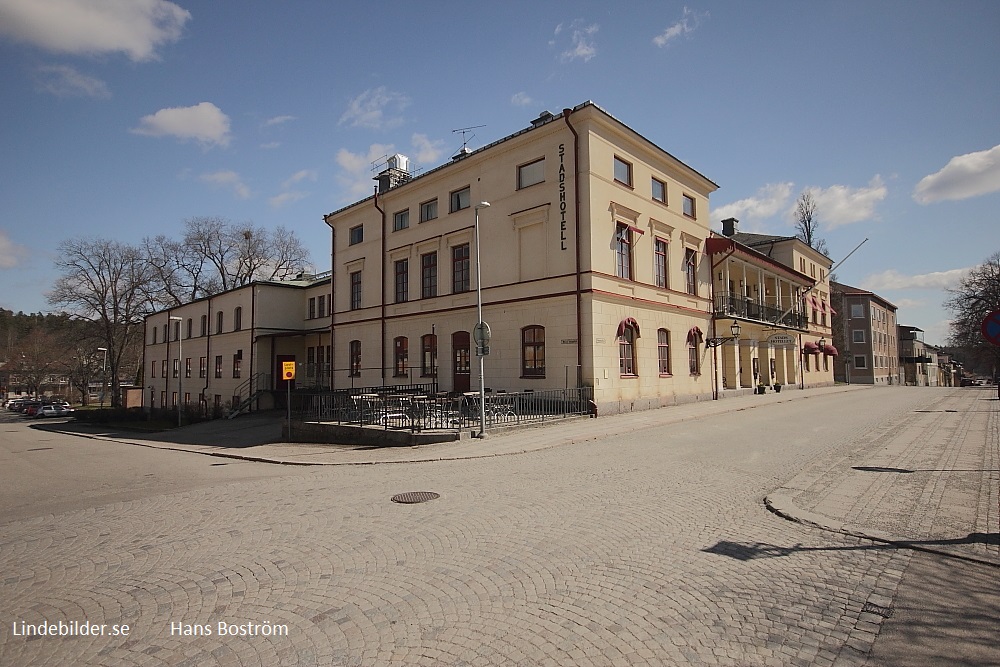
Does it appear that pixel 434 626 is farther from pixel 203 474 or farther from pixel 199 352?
pixel 199 352

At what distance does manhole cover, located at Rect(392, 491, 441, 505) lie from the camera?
775cm

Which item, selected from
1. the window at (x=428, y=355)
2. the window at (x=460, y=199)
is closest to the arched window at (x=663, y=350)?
the window at (x=428, y=355)

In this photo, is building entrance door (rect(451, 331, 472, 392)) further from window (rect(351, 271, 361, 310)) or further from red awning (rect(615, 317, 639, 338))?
window (rect(351, 271, 361, 310))

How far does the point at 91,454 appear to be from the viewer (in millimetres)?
19047

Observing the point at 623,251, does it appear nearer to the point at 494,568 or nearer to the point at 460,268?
the point at 460,268

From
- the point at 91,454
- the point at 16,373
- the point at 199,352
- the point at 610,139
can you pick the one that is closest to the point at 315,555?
the point at 91,454

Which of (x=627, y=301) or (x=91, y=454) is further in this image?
(x=627, y=301)

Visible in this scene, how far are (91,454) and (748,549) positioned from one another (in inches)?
865

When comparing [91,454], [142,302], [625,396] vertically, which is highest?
[142,302]

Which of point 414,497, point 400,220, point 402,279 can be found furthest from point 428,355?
point 414,497

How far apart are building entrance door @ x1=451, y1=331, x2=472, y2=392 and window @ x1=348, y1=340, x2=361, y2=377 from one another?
8422 mm

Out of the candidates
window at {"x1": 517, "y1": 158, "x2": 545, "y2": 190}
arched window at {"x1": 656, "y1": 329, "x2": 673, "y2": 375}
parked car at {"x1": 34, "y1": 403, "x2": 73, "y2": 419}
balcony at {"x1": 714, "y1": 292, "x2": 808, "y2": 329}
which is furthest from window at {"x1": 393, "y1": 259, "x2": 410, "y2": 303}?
parked car at {"x1": 34, "y1": 403, "x2": 73, "y2": 419}

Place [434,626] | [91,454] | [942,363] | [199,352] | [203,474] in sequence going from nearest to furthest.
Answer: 1. [434,626]
2. [203,474]
3. [91,454]
4. [199,352]
5. [942,363]

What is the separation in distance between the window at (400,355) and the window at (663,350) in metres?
12.6
